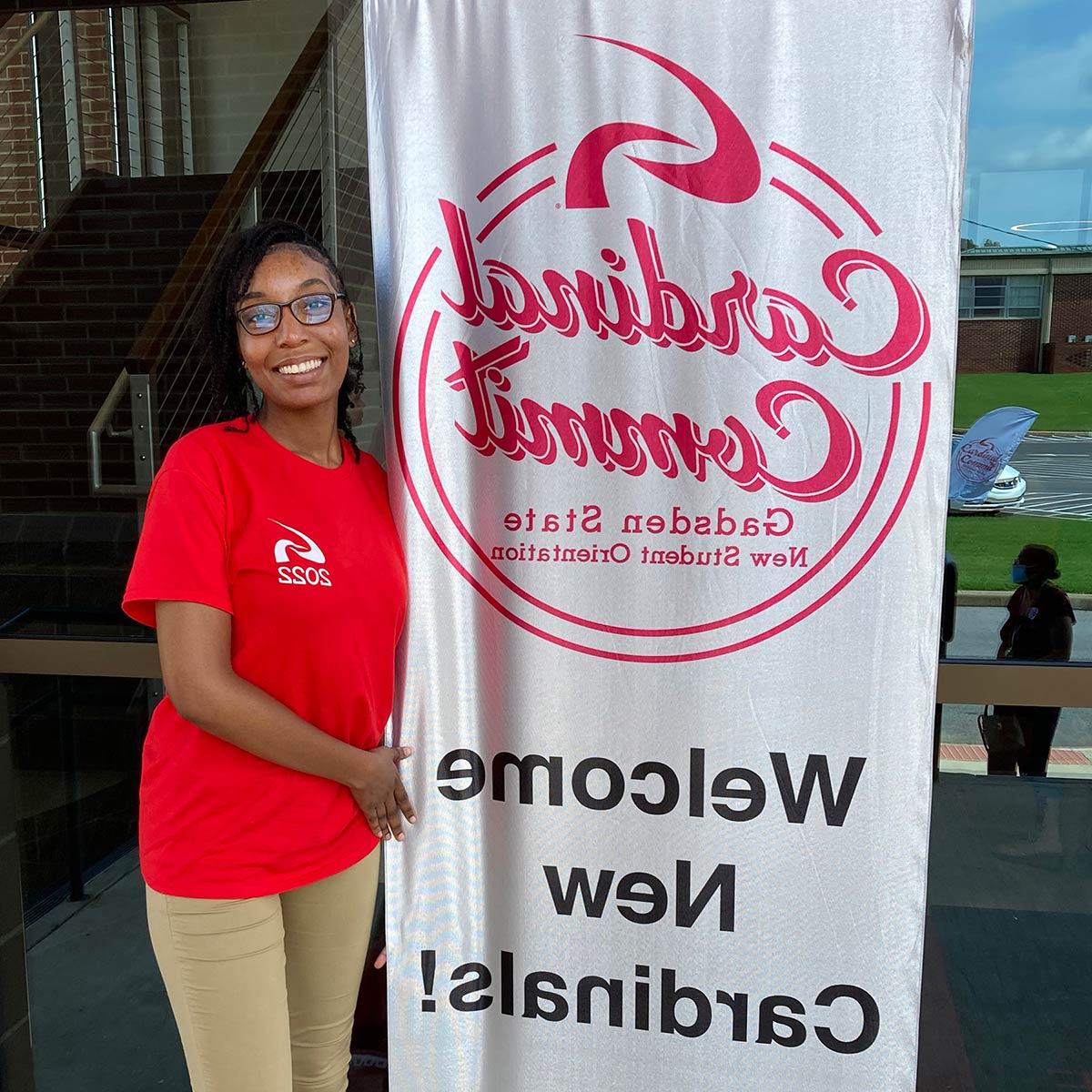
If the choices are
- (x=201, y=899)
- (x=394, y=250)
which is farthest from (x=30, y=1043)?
(x=394, y=250)

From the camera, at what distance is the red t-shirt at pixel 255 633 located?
1.37 m

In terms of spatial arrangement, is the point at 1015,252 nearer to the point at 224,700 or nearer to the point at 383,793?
the point at 383,793

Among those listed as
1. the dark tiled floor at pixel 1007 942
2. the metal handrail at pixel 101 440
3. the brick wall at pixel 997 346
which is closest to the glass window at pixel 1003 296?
the brick wall at pixel 997 346

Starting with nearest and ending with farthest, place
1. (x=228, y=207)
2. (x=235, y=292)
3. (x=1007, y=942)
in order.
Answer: (x=235, y=292), (x=1007, y=942), (x=228, y=207)

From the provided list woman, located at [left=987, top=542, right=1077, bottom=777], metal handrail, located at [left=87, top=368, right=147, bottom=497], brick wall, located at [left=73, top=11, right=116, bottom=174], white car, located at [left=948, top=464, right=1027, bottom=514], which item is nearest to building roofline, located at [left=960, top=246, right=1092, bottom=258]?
white car, located at [left=948, top=464, right=1027, bottom=514]

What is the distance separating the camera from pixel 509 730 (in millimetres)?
1629

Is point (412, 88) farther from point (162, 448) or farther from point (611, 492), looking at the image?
point (162, 448)

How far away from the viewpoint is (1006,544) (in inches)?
74.8

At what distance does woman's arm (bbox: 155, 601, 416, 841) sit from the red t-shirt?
0.08 feet

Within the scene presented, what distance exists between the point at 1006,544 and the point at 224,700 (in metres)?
1.36

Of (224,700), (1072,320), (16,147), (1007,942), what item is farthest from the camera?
(16,147)

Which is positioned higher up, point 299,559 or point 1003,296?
point 1003,296

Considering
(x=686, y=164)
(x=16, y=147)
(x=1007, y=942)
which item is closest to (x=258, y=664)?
(x=686, y=164)

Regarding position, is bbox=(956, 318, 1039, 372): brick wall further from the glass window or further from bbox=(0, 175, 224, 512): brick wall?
bbox=(0, 175, 224, 512): brick wall
